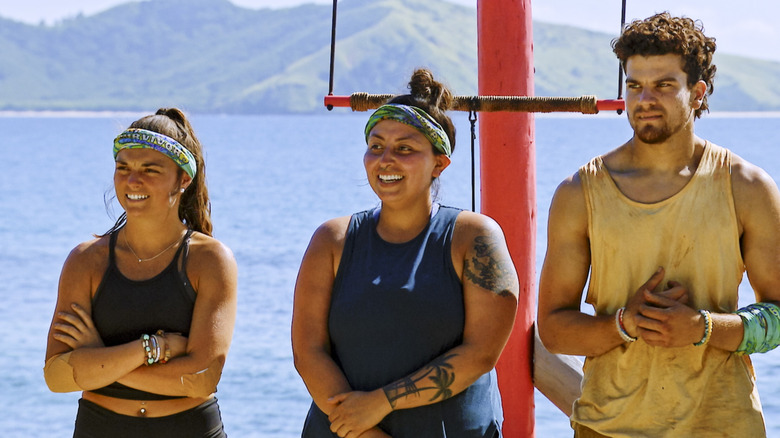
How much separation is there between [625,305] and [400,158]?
707 mm

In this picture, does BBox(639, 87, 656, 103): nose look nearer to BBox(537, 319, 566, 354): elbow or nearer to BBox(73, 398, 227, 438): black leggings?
BBox(537, 319, 566, 354): elbow

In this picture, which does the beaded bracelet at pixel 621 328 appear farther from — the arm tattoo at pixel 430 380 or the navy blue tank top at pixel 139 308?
the navy blue tank top at pixel 139 308

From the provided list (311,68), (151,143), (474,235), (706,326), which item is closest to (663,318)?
(706,326)

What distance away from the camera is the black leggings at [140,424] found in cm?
289

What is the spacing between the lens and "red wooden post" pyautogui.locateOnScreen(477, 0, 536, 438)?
4113 millimetres

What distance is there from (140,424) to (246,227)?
29669 millimetres

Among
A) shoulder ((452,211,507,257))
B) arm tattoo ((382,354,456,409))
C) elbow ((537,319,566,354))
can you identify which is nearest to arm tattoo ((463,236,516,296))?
shoulder ((452,211,507,257))

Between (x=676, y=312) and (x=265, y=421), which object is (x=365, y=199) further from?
(x=676, y=312)

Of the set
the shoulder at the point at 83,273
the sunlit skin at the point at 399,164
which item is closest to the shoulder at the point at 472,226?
the sunlit skin at the point at 399,164

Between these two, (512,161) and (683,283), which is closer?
(683,283)

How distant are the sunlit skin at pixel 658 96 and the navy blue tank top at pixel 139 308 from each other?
134cm

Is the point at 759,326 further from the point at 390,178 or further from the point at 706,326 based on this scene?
the point at 390,178

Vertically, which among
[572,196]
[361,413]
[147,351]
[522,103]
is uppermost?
[522,103]

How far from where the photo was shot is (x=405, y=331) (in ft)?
8.66
